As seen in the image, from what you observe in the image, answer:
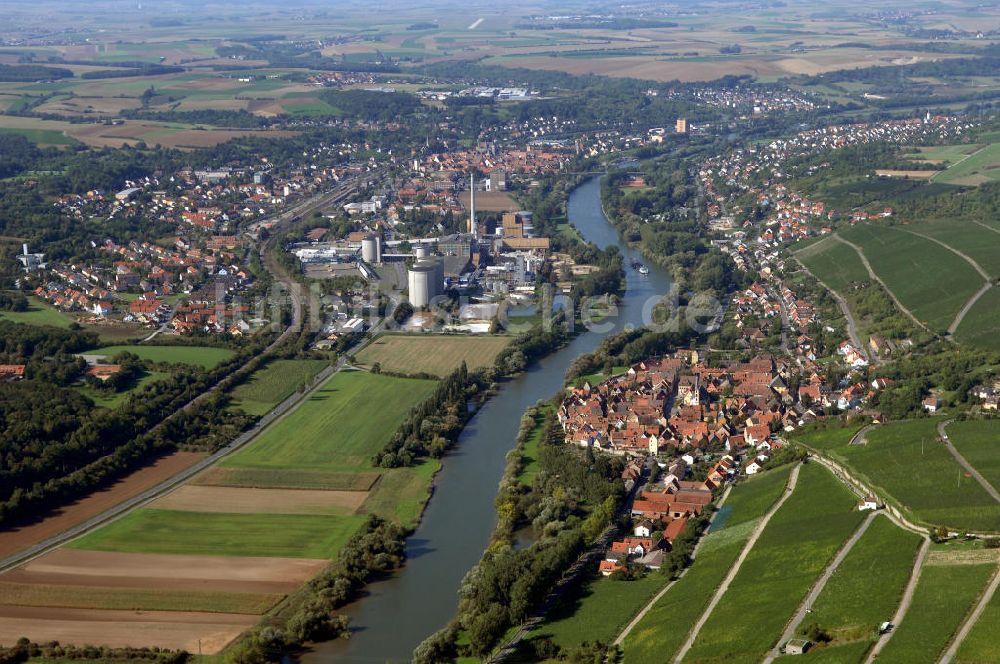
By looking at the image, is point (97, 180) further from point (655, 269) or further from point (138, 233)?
point (655, 269)

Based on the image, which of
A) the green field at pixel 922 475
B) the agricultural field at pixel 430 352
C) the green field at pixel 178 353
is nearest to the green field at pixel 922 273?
the green field at pixel 922 475

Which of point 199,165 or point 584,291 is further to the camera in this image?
point 199,165

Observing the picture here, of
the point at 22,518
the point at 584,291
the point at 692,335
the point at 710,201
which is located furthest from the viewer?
the point at 710,201

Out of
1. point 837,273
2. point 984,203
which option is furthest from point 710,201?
point 837,273

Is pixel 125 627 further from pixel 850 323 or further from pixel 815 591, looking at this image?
pixel 850 323

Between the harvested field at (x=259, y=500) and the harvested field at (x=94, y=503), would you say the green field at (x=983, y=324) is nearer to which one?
the harvested field at (x=259, y=500)

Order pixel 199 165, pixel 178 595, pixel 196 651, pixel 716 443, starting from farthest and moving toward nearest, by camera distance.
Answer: pixel 199 165
pixel 716 443
pixel 178 595
pixel 196 651

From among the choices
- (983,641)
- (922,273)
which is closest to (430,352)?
(922,273)
